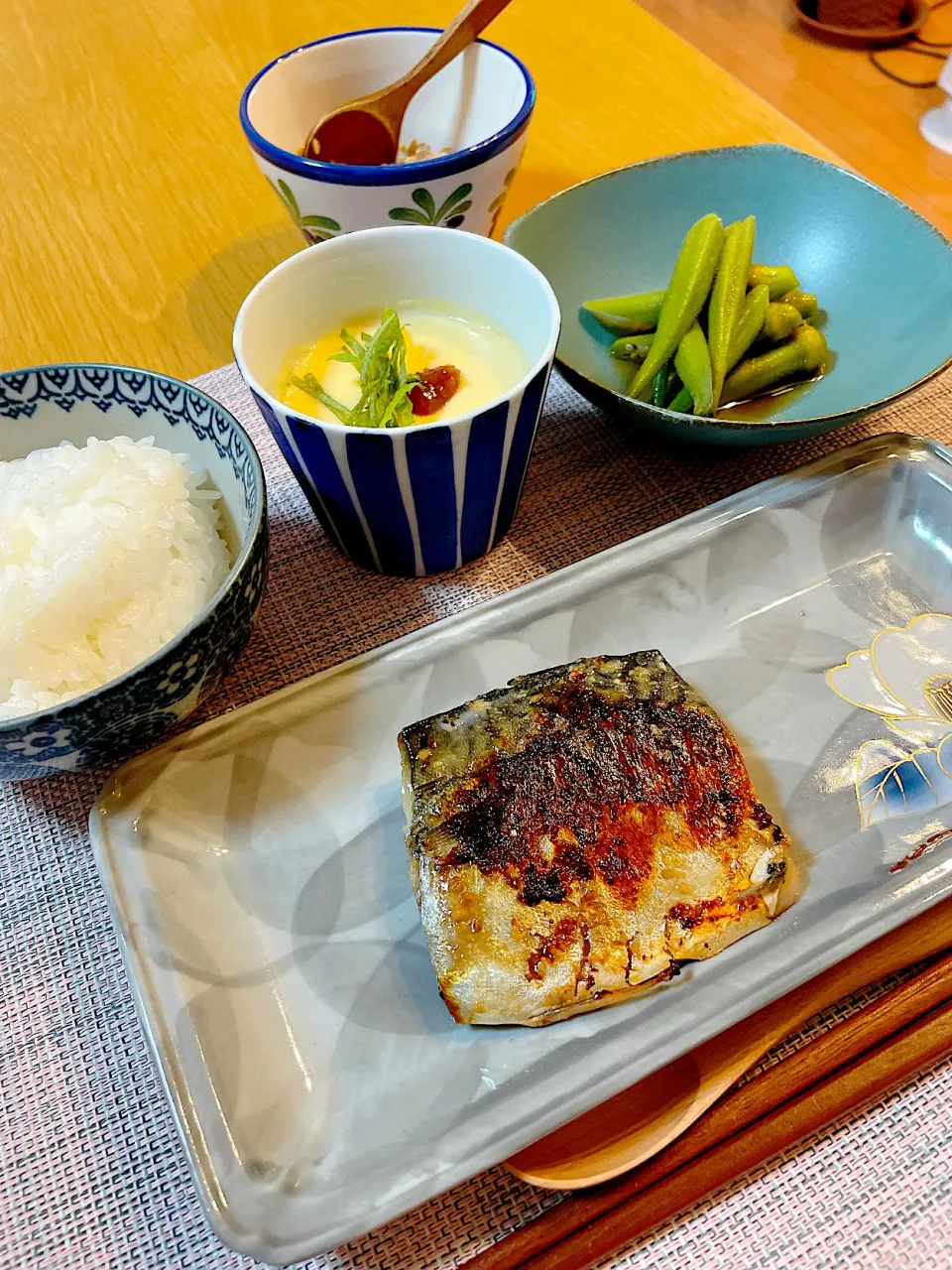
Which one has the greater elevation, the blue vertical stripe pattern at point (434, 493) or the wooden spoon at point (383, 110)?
the wooden spoon at point (383, 110)

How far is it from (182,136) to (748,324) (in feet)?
4.39

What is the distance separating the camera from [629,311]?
1342 mm

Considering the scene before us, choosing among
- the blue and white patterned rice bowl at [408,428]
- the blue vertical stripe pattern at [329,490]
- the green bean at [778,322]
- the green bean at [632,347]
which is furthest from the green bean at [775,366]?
the blue vertical stripe pattern at [329,490]

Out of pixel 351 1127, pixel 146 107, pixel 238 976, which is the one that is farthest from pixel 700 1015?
pixel 146 107

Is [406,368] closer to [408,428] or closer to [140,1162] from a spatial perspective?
[408,428]

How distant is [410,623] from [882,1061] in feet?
2.32

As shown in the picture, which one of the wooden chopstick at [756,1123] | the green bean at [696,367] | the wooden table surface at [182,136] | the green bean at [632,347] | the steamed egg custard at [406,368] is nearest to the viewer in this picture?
the wooden chopstick at [756,1123]

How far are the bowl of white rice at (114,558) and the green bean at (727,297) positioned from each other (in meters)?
0.66

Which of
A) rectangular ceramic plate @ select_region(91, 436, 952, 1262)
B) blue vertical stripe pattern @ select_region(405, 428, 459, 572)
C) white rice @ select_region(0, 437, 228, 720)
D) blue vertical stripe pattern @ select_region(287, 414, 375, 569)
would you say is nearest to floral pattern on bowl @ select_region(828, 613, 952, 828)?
rectangular ceramic plate @ select_region(91, 436, 952, 1262)

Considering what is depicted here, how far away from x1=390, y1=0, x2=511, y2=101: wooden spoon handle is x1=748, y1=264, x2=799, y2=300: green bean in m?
0.56

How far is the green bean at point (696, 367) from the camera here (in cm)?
121

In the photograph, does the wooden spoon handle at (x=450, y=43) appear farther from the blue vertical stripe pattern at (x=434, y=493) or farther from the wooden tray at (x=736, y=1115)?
the wooden tray at (x=736, y=1115)

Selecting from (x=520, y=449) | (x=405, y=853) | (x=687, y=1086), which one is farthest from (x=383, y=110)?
(x=687, y=1086)

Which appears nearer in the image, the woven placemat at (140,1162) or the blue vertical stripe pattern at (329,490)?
the woven placemat at (140,1162)
